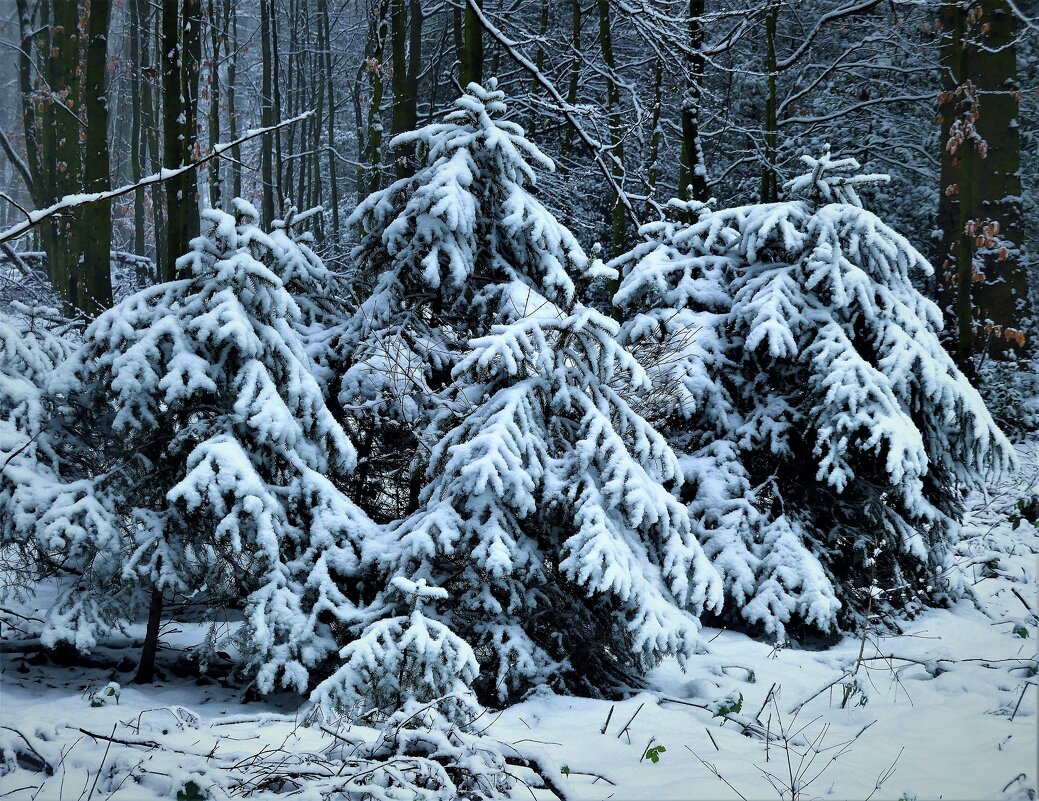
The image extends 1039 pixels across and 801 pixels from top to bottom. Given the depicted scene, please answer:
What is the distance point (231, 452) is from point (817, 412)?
398cm

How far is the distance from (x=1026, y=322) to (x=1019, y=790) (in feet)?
34.6

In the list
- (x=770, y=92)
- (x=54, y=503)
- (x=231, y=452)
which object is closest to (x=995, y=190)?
(x=770, y=92)

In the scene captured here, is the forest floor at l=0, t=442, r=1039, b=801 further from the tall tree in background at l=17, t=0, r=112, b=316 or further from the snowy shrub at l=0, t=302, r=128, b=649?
the tall tree in background at l=17, t=0, r=112, b=316

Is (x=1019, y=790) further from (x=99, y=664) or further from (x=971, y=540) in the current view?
(x=971, y=540)

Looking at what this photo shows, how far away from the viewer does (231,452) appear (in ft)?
13.4

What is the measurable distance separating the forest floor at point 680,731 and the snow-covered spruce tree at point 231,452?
21.6 inches

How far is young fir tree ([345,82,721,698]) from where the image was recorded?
424cm

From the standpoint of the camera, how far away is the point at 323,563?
4.30 metres

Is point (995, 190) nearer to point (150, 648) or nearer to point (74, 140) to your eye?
point (150, 648)

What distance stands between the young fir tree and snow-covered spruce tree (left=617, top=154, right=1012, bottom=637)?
1119 millimetres

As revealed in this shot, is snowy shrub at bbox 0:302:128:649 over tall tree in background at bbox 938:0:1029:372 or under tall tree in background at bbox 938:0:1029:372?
under

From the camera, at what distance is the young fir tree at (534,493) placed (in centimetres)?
424

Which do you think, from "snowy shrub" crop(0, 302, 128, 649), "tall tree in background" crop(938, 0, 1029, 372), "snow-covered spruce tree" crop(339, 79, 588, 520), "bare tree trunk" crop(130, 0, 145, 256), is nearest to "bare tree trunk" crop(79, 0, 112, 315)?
"snow-covered spruce tree" crop(339, 79, 588, 520)

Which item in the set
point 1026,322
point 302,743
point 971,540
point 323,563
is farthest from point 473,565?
point 1026,322
